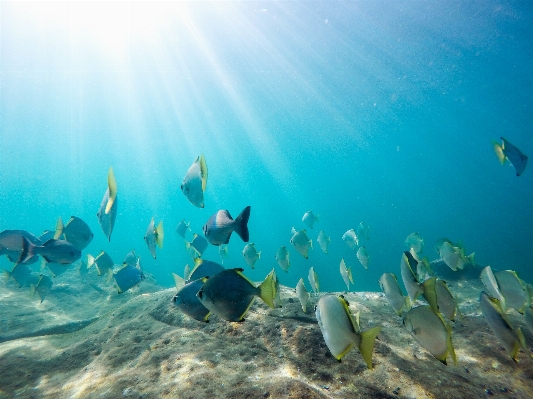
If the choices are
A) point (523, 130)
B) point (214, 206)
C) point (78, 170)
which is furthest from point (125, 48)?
point (78, 170)

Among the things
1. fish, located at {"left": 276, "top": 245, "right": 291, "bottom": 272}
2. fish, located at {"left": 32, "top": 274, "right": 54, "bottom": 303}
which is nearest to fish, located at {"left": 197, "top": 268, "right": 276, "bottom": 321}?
fish, located at {"left": 276, "top": 245, "right": 291, "bottom": 272}

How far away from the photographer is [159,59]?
126 ft

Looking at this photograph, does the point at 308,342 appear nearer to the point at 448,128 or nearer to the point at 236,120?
the point at 236,120

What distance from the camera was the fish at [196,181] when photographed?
116 inches

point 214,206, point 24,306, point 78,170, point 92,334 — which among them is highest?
point 92,334

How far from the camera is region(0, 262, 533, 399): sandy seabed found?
8.55 feet

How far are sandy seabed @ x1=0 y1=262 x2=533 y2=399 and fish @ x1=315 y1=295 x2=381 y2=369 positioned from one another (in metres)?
0.66

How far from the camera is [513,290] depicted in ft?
11.0

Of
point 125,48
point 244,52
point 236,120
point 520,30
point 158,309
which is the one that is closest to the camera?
point 158,309

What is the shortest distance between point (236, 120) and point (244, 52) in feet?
71.0

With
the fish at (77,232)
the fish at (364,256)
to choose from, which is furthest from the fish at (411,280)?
the fish at (77,232)

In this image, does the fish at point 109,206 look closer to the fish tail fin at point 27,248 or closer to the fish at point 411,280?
the fish tail fin at point 27,248

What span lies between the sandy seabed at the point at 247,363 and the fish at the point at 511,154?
9.79ft

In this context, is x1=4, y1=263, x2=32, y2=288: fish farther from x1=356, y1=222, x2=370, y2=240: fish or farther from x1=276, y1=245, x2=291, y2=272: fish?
x1=356, y1=222, x2=370, y2=240: fish
